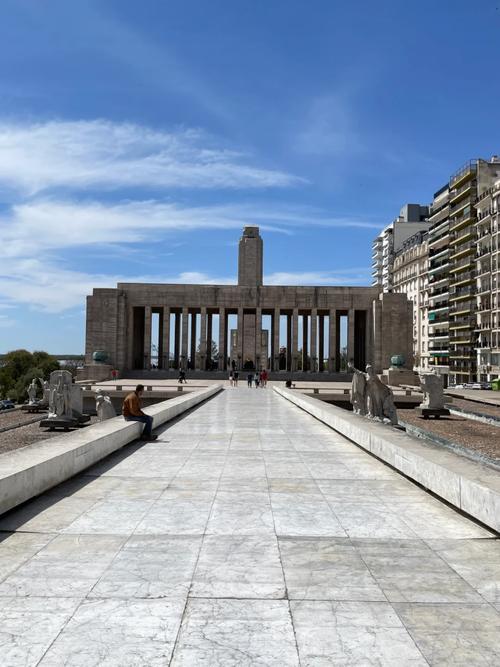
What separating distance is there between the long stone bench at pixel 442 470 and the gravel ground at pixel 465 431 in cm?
772

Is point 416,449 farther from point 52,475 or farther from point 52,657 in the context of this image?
point 52,657

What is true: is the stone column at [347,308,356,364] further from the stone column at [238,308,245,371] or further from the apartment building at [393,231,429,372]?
the apartment building at [393,231,429,372]

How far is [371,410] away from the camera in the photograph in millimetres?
17406

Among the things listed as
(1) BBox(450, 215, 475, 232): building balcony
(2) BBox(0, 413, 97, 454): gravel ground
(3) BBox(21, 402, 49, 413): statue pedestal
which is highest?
(1) BBox(450, 215, 475, 232): building balcony

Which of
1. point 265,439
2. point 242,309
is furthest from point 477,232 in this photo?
point 265,439

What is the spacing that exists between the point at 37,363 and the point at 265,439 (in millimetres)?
67237

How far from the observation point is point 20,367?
73.1 meters

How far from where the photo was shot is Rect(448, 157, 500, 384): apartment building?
64.3 meters

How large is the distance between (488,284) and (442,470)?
195 ft

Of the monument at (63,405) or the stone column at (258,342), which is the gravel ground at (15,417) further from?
the stone column at (258,342)

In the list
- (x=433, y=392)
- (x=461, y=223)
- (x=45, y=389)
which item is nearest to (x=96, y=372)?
(x=45, y=389)

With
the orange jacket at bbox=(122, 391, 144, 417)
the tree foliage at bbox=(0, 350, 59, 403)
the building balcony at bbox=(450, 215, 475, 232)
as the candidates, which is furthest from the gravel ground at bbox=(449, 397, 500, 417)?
the tree foliage at bbox=(0, 350, 59, 403)

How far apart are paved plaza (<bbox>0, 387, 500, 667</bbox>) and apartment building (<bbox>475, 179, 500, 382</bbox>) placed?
55532mm

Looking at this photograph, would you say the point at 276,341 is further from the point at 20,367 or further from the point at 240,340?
the point at 20,367
